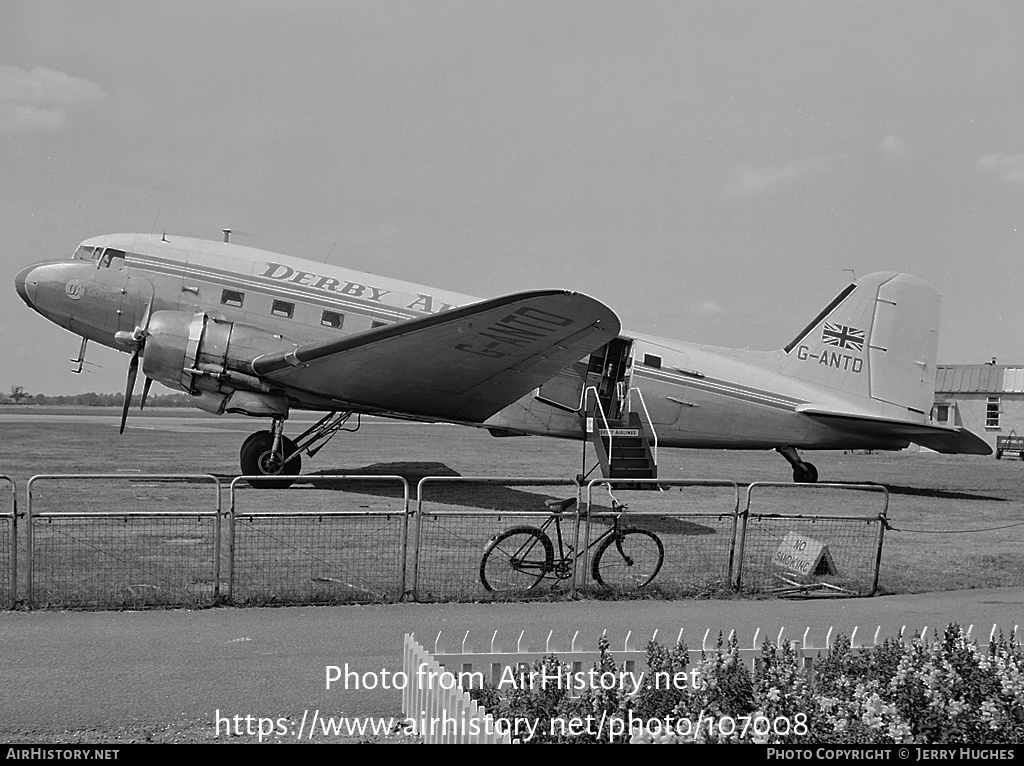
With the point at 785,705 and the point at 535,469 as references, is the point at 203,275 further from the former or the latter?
the point at 785,705

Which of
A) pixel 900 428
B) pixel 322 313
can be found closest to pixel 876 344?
pixel 900 428

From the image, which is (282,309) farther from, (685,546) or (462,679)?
(462,679)

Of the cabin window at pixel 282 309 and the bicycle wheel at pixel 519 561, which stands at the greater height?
the cabin window at pixel 282 309

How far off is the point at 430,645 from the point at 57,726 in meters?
2.89

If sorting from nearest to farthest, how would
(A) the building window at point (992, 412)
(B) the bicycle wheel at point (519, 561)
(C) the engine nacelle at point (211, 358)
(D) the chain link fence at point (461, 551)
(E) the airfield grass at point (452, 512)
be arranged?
(D) the chain link fence at point (461, 551) < (B) the bicycle wheel at point (519, 561) < (E) the airfield grass at point (452, 512) < (C) the engine nacelle at point (211, 358) < (A) the building window at point (992, 412)

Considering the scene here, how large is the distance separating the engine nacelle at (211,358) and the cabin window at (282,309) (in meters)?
0.49

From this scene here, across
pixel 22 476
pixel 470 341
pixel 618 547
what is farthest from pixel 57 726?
pixel 22 476

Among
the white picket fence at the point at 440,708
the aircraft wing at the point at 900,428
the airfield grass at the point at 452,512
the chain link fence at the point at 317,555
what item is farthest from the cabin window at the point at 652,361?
the white picket fence at the point at 440,708

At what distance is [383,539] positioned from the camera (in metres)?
10.3

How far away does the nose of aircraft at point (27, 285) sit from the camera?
18.9 meters

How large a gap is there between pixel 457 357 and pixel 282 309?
4202mm

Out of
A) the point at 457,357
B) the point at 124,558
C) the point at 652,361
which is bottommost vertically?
the point at 124,558

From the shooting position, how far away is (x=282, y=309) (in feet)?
60.2

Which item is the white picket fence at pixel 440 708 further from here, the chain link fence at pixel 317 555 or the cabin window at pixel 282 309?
the cabin window at pixel 282 309
